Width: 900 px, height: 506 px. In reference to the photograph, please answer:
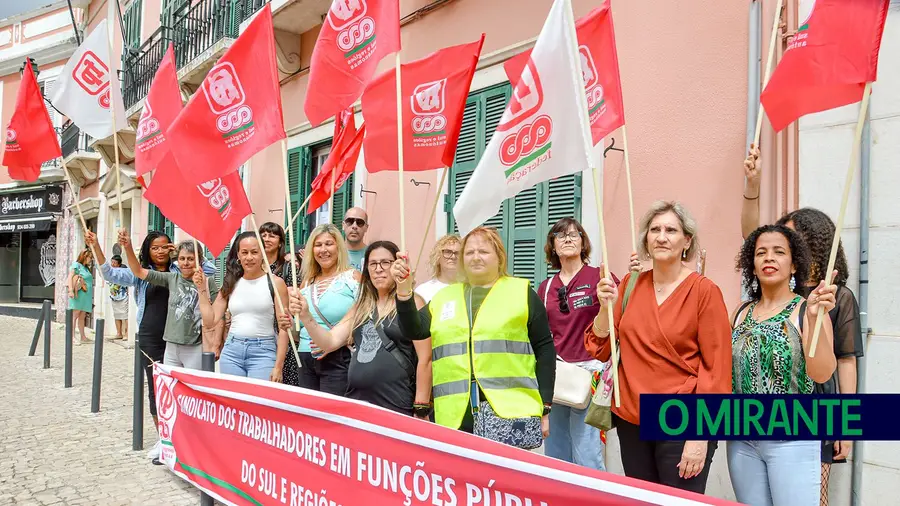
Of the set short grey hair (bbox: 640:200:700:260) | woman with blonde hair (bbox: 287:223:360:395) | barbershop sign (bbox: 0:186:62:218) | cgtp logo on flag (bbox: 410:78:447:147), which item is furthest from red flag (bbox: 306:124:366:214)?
barbershop sign (bbox: 0:186:62:218)

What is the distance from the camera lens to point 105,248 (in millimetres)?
17391

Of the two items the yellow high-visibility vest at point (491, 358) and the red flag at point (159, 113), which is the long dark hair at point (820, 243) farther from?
the red flag at point (159, 113)

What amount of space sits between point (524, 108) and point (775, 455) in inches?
69.2

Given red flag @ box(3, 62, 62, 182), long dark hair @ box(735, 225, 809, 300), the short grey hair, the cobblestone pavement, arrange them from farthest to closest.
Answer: red flag @ box(3, 62, 62, 182)
the cobblestone pavement
the short grey hair
long dark hair @ box(735, 225, 809, 300)

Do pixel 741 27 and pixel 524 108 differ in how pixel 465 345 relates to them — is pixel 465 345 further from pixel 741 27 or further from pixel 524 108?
pixel 741 27

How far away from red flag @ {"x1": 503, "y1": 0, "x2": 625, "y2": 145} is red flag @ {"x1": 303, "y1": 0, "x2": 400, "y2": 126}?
0.95 m

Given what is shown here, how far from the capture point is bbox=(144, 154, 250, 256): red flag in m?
4.83

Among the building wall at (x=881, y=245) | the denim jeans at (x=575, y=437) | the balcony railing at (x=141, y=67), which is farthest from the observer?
the balcony railing at (x=141, y=67)

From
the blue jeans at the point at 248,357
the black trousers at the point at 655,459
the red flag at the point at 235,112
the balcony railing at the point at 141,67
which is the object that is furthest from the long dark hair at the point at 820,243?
the balcony railing at the point at 141,67

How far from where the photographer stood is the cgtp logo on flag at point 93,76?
20.1 ft

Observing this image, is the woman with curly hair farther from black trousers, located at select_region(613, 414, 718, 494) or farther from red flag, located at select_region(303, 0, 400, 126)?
red flag, located at select_region(303, 0, 400, 126)

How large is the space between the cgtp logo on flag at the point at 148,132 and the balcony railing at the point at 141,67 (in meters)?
8.11

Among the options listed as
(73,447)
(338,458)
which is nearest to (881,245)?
(338,458)

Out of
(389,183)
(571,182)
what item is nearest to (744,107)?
(571,182)
